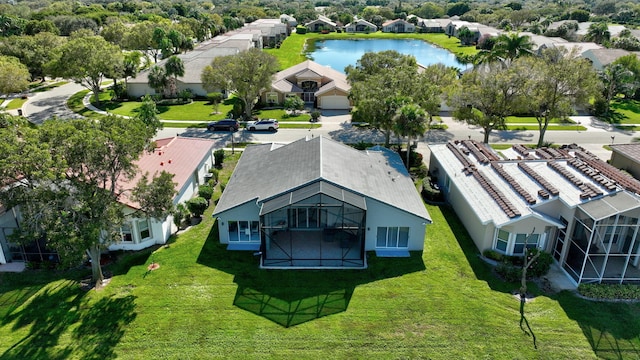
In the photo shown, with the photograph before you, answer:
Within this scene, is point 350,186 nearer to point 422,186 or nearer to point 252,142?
point 422,186

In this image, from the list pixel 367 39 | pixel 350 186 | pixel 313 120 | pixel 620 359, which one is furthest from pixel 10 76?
pixel 367 39

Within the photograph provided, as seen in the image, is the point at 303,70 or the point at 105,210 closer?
the point at 105,210

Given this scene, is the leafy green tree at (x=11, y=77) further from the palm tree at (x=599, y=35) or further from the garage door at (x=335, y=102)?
the palm tree at (x=599, y=35)

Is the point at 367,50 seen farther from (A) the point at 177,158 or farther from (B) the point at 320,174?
(B) the point at 320,174

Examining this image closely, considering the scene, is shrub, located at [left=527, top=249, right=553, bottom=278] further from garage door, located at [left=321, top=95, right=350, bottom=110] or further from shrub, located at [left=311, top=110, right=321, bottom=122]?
garage door, located at [left=321, top=95, right=350, bottom=110]

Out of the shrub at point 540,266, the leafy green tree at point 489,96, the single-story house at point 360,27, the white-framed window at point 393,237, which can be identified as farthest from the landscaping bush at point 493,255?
the single-story house at point 360,27

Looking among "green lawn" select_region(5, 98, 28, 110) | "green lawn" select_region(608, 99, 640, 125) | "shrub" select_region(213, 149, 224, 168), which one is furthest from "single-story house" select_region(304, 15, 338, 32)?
"shrub" select_region(213, 149, 224, 168)
